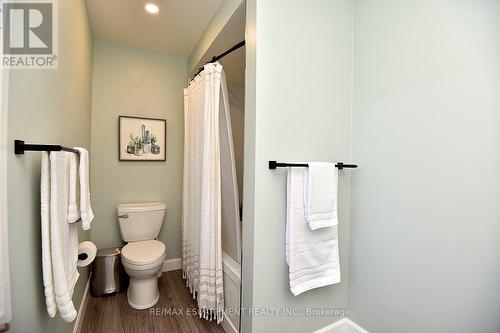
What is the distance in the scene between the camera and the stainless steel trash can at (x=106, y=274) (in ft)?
7.13

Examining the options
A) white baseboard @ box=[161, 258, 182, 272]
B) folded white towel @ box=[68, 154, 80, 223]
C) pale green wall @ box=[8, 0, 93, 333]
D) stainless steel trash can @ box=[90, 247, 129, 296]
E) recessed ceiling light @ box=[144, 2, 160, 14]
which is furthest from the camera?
white baseboard @ box=[161, 258, 182, 272]

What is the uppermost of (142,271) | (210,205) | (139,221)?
(210,205)

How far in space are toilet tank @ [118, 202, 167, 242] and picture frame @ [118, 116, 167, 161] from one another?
558mm

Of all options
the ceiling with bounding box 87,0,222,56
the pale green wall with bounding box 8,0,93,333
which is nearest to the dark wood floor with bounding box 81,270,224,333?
the pale green wall with bounding box 8,0,93,333

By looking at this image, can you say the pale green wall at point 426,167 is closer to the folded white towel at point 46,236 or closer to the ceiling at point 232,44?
the ceiling at point 232,44

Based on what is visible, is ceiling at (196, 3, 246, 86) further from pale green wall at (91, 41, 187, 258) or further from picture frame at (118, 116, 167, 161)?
picture frame at (118, 116, 167, 161)

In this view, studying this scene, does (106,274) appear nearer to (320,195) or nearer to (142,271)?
(142,271)

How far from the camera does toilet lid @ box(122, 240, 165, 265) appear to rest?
75.3 inches

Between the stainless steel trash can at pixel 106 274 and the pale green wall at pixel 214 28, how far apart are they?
2.18m

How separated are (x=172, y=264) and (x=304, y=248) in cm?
196

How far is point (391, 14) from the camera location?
145 centimetres

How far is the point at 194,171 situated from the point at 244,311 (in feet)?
3.79

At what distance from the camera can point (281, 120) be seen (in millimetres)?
1390

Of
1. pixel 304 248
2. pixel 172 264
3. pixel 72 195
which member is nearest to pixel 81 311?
pixel 172 264
